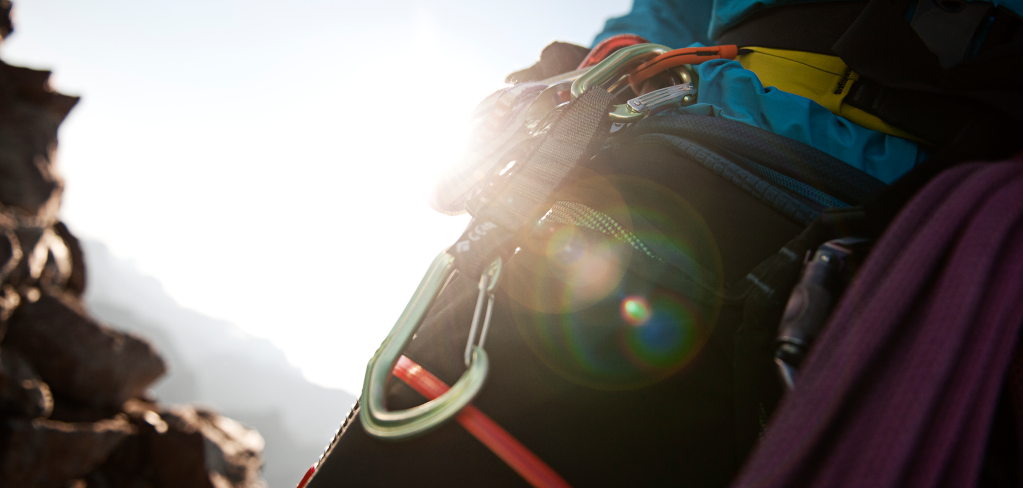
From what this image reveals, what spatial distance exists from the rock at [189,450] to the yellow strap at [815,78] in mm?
10487

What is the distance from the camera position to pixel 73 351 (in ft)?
24.2

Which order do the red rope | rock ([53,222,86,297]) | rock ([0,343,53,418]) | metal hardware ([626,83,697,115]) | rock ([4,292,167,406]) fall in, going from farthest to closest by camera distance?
rock ([53,222,86,297]), rock ([4,292,167,406]), rock ([0,343,53,418]), metal hardware ([626,83,697,115]), the red rope

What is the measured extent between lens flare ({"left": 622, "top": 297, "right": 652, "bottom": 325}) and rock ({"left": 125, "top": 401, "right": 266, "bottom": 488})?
10.1 meters

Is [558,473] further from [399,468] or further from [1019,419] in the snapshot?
[1019,419]

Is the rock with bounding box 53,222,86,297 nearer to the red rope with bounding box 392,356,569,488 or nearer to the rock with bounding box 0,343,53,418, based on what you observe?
the rock with bounding box 0,343,53,418

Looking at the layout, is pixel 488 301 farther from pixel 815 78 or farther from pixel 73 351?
pixel 73 351

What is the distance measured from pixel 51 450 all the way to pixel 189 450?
2.09 metres

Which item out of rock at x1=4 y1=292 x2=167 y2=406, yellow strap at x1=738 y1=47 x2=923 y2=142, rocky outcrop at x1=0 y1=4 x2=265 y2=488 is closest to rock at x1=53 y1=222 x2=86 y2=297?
rocky outcrop at x1=0 y1=4 x2=265 y2=488

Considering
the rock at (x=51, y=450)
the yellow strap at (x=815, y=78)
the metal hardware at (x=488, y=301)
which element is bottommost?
the rock at (x=51, y=450)

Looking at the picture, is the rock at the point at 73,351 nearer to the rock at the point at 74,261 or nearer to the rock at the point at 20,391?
the rock at the point at 20,391

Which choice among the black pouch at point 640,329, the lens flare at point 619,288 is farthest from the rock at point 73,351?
the lens flare at point 619,288

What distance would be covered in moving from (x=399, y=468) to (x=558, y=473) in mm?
290

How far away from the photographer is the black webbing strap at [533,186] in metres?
0.87

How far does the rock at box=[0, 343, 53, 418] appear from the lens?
605 cm
